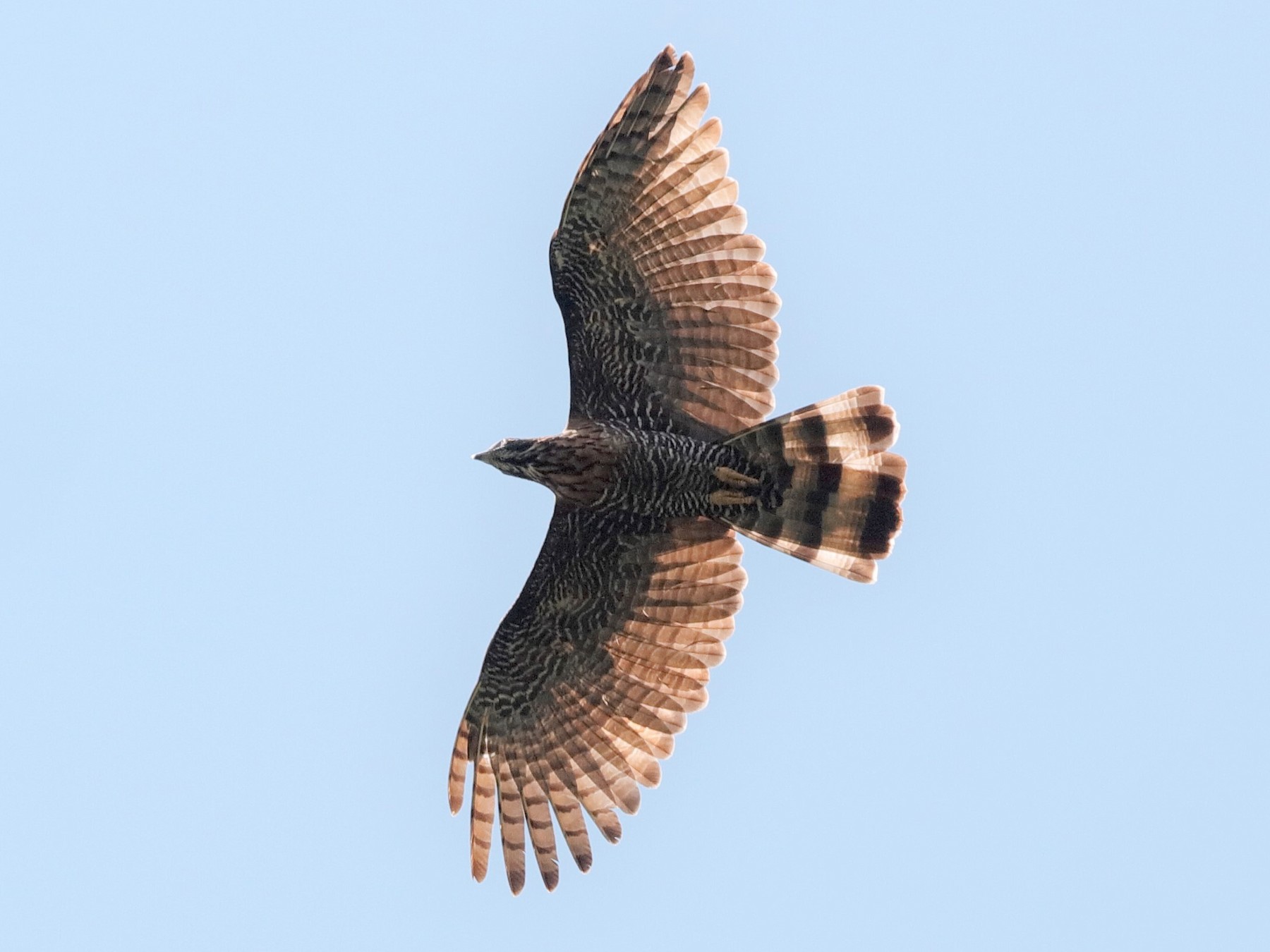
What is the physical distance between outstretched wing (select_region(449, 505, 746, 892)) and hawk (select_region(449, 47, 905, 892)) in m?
0.01

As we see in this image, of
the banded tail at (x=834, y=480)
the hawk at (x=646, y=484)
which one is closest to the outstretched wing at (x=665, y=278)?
the hawk at (x=646, y=484)

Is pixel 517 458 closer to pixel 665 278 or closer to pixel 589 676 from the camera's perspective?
pixel 665 278

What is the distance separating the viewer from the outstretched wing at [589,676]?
44.5 ft

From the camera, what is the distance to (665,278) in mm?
12992

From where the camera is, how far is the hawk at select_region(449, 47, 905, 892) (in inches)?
505

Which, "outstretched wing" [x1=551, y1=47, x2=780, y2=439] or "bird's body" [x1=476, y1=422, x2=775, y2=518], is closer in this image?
"outstretched wing" [x1=551, y1=47, x2=780, y2=439]

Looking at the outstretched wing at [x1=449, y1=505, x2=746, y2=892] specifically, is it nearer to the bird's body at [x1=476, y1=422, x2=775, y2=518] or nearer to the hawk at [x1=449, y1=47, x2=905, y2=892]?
the hawk at [x1=449, y1=47, x2=905, y2=892]

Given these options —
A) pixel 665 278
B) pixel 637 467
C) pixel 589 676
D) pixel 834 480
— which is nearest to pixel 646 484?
pixel 637 467

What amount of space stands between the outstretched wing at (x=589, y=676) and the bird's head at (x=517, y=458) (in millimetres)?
466

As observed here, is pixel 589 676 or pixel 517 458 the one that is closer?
pixel 517 458

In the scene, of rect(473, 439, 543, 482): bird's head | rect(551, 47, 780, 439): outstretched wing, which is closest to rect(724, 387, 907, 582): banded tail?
rect(551, 47, 780, 439): outstretched wing

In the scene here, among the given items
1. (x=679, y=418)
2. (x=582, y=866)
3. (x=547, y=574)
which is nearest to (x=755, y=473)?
(x=679, y=418)

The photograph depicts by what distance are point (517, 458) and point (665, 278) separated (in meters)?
1.45

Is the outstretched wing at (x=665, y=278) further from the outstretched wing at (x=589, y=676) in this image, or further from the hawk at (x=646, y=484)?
the outstretched wing at (x=589, y=676)
